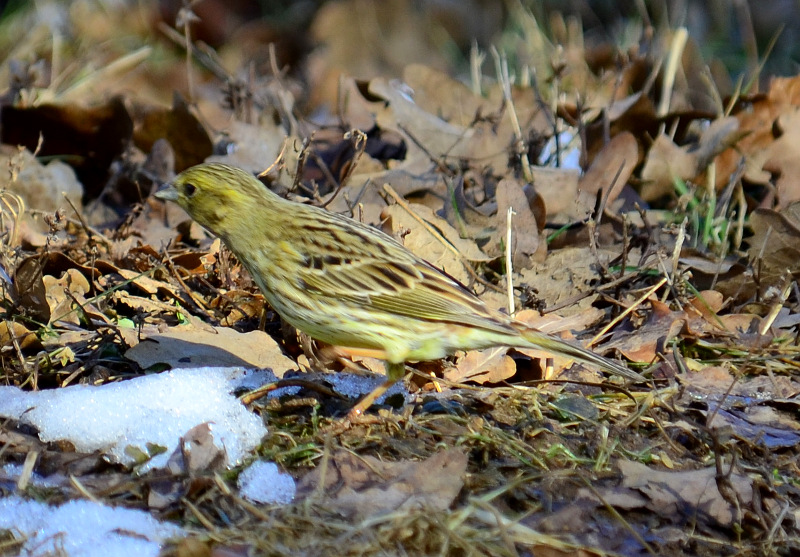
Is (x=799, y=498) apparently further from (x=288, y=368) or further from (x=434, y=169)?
(x=434, y=169)

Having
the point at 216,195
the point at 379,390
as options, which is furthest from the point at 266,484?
the point at 216,195

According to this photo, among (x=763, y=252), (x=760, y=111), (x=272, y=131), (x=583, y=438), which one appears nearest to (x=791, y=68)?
(x=760, y=111)

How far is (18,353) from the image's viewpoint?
4.50 metres

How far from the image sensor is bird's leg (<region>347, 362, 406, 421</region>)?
4164 mm

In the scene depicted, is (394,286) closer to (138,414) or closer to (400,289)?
(400,289)

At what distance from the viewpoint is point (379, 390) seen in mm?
4367

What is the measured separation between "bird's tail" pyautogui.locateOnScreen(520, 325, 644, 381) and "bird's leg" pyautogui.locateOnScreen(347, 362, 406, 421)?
60 centimetres

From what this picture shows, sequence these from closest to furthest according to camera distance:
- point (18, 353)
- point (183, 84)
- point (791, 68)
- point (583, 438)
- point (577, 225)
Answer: point (583, 438) → point (18, 353) → point (577, 225) → point (791, 68) → point (183, 84)

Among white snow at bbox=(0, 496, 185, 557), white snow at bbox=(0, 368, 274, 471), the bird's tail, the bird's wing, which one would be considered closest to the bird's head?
the bird's wing

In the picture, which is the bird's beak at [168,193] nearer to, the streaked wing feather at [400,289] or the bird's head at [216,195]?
the bird's head at [216,195]

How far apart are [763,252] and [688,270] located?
429mm

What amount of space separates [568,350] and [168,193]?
6.95ft

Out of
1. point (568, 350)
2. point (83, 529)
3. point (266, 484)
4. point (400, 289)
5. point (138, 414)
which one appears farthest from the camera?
point (400, 289)

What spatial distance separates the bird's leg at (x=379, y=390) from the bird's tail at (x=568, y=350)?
0.60 meters
